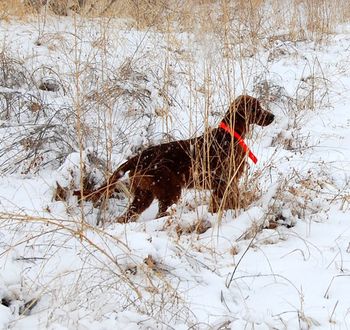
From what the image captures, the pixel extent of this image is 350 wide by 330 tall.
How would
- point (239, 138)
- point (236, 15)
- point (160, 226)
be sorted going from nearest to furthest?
point (160, 226) → point (239, 138) → point (236, 15)

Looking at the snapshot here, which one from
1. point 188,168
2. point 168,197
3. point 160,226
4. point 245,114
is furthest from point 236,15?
point 160,226

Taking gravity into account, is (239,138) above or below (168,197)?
above

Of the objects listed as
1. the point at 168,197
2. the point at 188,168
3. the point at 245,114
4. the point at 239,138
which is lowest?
the point at 168,197

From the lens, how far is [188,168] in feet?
10.9

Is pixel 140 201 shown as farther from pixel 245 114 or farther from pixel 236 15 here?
pixel 236 15

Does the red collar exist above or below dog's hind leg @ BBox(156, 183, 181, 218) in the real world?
above

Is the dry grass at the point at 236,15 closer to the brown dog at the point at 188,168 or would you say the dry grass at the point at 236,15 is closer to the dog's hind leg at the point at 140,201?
the brown dog at the point at 188,168

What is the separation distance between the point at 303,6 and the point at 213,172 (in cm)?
605

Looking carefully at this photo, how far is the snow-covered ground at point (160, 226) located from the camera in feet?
6.85

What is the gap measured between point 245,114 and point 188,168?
507 mm

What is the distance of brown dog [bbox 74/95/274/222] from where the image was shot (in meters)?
3.16

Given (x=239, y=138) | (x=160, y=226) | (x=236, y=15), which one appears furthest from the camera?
(x=236, y=15)

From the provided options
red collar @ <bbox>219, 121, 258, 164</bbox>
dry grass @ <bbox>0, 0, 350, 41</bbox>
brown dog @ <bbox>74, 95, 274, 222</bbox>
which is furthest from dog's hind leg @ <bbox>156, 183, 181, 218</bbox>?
dry grass @ <bbox>0, 0, 350, 41</bbox>

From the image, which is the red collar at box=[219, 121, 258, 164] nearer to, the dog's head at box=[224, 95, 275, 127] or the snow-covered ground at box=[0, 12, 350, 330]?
the dog's head at box=[224, 95, 275, 127]
